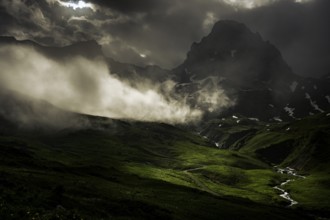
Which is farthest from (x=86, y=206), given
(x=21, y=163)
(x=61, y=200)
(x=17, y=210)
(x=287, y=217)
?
(x=287, y=217)

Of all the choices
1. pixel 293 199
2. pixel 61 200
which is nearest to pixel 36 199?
pixel 61 200

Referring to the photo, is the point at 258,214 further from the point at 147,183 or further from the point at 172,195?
the point at 147,183

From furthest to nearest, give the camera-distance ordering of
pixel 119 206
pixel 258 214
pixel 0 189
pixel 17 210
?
pixel 258 214
pixel 119 206
pixel 0 189
pixel 17 210

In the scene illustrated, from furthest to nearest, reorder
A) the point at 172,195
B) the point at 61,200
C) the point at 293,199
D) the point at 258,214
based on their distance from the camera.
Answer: the point at 293,199, the point at 172,195, the point at 258,214, the point at 61,200

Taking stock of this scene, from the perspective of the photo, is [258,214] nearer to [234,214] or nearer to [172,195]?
[234,214]

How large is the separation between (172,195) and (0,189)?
246ft

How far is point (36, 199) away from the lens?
43.5 meters

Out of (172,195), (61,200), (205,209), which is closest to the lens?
(61,200)

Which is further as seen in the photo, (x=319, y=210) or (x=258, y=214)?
(x=319, y=210)

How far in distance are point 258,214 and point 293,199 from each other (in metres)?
96.3

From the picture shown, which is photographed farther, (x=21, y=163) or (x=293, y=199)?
(x=293, y=199)

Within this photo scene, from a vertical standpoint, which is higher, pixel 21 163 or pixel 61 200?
pixel 21 163

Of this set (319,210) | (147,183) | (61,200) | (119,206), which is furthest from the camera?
(319,210)

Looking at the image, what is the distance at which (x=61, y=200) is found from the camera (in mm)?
51719
